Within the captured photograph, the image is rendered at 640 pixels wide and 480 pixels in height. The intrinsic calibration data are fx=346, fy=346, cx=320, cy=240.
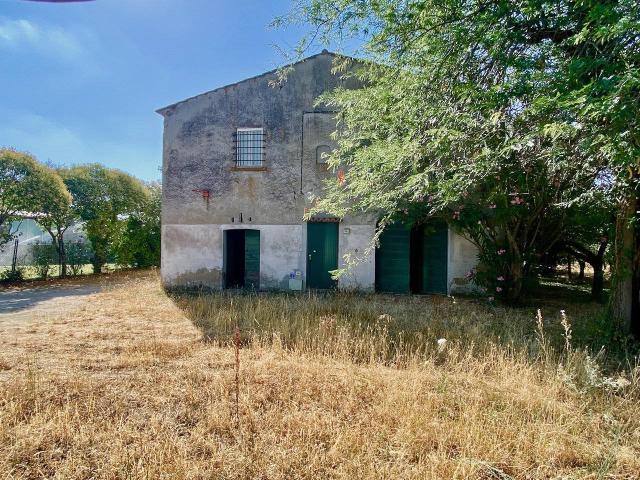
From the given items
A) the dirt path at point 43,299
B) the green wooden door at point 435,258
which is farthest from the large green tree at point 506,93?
the dirt path at point 43,299

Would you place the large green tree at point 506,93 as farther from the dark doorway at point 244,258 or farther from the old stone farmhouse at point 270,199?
the dark doorway at point 244,258

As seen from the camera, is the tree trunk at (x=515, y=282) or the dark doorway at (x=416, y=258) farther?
the dark doorway at (x=416, y=258)

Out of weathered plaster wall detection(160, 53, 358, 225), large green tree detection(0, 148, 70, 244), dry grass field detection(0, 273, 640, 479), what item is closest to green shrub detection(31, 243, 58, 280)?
large green tree detection(0, 148, 70, 244)

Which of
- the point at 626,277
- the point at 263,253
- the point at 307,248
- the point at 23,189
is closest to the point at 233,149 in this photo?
the point at 263,253

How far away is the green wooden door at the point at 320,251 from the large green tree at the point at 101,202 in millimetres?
11205

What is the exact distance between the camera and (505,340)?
5445 mm

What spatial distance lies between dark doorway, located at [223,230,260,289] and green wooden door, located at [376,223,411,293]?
13.3 ft

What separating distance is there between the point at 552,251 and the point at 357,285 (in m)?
6.75

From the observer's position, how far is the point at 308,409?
11.1ft

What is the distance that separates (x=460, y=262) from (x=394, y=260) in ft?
6.40

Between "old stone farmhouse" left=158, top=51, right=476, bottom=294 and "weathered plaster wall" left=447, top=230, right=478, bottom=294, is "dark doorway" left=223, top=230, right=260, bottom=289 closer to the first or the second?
"old stone farmhouse" left=158, top=51, right=476, bottom=294

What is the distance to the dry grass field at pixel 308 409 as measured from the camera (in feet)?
8.47

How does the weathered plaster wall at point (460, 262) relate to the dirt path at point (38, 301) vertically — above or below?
above

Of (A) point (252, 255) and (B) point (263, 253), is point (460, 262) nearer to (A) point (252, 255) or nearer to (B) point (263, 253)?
(B) point (263, 253)
